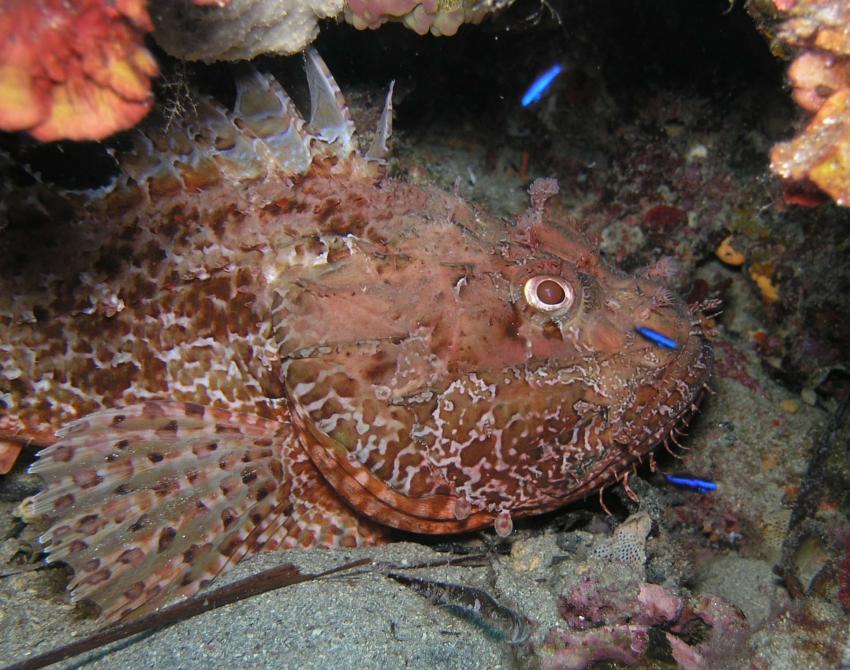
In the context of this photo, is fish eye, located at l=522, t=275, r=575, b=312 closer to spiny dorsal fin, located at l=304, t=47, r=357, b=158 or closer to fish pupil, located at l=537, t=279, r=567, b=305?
fish pupil, located at l=537, t=279, r=567, b=305

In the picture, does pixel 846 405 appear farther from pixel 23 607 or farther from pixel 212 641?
pixel 23 607

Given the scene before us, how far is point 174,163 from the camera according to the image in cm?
377

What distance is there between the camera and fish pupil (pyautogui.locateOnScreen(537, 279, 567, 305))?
11.2 ft

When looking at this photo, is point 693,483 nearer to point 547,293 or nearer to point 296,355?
point 547,293

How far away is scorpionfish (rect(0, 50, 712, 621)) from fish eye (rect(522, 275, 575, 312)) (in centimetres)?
1

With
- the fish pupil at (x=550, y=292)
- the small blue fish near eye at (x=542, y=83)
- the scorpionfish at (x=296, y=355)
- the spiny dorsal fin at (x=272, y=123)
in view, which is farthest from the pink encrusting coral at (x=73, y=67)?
the small blue fish near eye at (x=542, y=83)

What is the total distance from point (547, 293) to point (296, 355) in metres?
1.48

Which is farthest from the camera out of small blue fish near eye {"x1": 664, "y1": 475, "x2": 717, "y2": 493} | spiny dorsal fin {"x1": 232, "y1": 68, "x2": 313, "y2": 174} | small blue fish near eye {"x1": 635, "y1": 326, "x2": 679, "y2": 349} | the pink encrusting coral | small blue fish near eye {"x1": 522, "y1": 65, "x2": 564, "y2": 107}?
small blue fish near eye {"x1": 522, "y1": 65, "x2": 564, "y2": 107}

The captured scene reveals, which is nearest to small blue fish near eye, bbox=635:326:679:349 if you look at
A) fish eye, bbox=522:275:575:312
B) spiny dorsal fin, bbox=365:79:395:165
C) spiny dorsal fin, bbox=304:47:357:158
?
fish eye, bbox=522:275:575:312

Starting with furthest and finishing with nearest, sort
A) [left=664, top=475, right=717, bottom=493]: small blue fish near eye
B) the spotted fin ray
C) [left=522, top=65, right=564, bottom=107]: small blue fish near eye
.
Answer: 1. [left=522, top=65, right=564, bottom=107]: small blue fish near eye
2. [left=664, top=475, right=717, bottom=493]: small blue fish near eye
3. the spotted fin ray

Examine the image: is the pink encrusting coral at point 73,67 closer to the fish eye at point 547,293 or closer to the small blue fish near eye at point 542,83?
the fish eye at point 547,293

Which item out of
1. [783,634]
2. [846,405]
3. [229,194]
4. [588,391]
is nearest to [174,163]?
[229,194]

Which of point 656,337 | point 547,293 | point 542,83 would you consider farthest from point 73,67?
point 542,83

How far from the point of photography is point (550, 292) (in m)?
3.43
